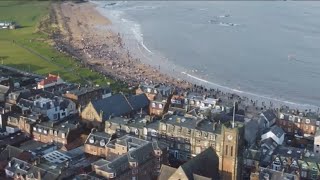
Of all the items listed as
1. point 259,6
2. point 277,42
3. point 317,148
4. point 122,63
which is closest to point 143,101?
point 317,148

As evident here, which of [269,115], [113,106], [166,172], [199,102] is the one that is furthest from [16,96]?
[269,115]

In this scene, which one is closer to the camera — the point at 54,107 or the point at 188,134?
the point at 188,134

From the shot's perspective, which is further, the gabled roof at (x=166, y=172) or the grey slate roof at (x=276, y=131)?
the grey slate roof at (x=276, y=131)

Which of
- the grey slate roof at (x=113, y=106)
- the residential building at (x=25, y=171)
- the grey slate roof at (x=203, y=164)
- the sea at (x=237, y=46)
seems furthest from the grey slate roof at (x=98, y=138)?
the sea at (x=237, y=46)

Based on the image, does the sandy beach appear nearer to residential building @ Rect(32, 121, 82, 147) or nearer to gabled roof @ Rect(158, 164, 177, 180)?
residential building @ Rect(32, 121, 82, 147)

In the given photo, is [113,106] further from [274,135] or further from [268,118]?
[274,135]

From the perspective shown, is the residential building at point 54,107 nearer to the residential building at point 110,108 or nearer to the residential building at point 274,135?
the residential building at point 110,108
